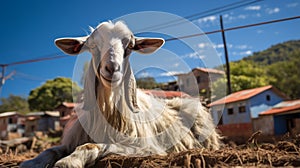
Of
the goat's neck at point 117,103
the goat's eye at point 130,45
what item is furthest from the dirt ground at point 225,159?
the goat's eye at point 130,45

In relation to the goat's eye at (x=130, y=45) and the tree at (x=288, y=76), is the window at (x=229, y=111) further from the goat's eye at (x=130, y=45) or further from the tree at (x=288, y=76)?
the tree at (x=288, y=76)

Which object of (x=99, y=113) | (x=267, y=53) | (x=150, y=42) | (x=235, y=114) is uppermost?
Answer: (x=267, y=53)

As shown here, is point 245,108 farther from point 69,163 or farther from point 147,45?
point 69,163

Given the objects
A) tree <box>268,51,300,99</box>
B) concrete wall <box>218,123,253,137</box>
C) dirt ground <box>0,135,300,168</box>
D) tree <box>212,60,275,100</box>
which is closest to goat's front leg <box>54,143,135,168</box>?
dirt ground <box>0,135,300,168</box>

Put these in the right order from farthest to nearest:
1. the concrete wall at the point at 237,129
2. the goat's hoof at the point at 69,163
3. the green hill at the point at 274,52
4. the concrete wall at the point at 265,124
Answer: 1. the green hill at the point at 274,52
2. the concrete wall at the point at 237,129
3. the concrete wall at the point at 265,124
4. the goat's hoof at the point at 69,163

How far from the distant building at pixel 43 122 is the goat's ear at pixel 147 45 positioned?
3949cm

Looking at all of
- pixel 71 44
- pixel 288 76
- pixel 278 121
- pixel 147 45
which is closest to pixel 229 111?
pixel 278 121

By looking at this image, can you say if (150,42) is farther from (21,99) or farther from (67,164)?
(21,99)

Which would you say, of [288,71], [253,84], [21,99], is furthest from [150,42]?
[21,99]

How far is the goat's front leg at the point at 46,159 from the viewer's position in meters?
2.94

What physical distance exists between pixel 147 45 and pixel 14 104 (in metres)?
68.3

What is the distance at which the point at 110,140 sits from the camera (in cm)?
317

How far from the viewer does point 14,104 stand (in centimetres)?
6475

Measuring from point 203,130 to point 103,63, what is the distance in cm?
233
